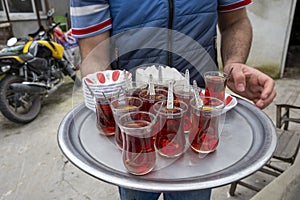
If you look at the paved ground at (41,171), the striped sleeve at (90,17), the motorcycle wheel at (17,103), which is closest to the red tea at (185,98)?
the striped sleeve at (90,17)

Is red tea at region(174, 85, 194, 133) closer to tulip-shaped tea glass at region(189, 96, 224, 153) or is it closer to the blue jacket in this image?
tulip-shaped tea glass at region(189, 96, 224, 153)

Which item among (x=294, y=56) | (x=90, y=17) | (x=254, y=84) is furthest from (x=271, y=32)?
(x=90, y=17)

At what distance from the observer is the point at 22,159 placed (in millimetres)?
1953

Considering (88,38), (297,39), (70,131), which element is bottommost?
(297,39)

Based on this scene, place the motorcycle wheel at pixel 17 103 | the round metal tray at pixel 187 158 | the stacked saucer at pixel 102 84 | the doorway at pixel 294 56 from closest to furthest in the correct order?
1. the round metal tray at pixel 187 158
2. the stacked saucer at pixel 102 84
3. the motorcycle wheel at pixel 17 103
4. the doorway at pixel 294 56

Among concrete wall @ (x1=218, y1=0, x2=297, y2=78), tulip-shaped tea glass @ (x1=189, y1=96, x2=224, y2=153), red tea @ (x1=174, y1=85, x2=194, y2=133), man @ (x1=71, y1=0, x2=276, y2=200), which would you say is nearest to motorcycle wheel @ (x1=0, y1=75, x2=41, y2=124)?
man @ (x1=71, y1=0, x2=276, y2=200)

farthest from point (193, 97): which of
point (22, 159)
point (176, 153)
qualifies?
point (22, 159)

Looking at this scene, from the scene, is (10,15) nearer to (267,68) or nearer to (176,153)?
(267,68)

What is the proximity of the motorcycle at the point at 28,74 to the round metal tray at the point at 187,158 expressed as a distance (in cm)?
177

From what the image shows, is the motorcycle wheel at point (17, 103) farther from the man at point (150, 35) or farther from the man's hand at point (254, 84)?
the man's hand at point (254, 84)

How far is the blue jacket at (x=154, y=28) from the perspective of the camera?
901mm

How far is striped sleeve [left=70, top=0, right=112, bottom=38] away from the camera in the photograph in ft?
2.91

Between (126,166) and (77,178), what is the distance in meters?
1.31

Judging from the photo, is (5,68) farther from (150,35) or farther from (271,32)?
(271,32)
